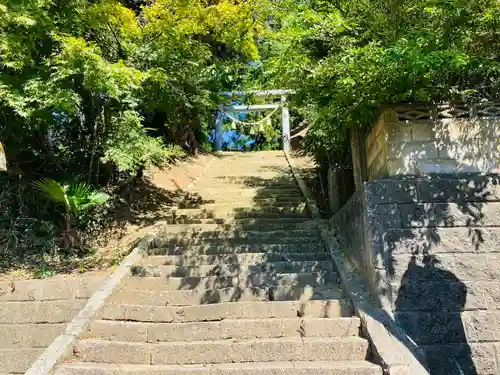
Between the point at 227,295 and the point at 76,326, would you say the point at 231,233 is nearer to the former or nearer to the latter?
the point at 227,295

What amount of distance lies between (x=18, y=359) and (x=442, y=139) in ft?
18.7

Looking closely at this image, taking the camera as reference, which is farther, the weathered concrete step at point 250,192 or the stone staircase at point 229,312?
the weathered concrete step at point 250,192

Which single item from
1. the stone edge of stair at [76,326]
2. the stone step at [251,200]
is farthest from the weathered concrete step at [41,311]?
the stone step at [251,200]

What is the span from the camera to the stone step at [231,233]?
6.93m

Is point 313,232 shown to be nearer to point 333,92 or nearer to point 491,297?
point 333,92

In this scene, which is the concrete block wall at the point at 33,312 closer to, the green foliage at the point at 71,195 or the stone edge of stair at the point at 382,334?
the green foliage at the point at 71,195

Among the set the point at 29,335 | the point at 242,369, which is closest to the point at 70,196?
the point at 29,335

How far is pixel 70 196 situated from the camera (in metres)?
6.41

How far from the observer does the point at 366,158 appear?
5777 mm

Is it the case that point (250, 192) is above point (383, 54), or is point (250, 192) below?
below

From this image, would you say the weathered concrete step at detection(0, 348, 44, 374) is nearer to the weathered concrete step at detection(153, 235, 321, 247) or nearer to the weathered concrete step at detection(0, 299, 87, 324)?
the weathered concrete step at detection(0, 299, 87, 324)

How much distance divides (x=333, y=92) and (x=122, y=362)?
13.3 feet

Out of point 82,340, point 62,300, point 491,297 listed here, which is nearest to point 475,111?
point 491,297

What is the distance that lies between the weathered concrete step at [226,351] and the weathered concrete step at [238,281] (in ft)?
3.73
